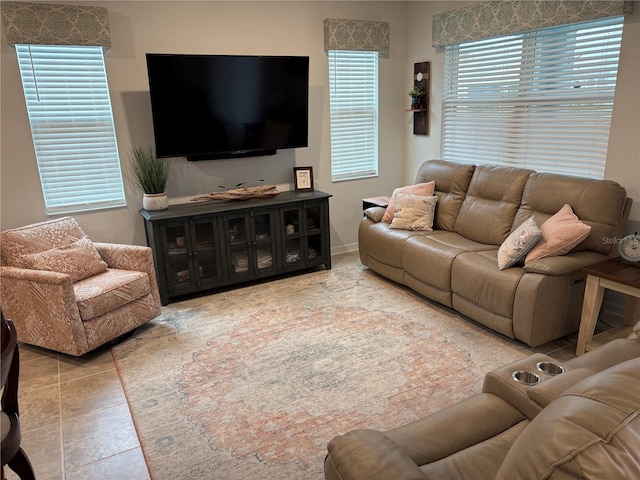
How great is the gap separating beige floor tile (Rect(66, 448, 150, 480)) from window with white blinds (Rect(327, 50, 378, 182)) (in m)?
3.41

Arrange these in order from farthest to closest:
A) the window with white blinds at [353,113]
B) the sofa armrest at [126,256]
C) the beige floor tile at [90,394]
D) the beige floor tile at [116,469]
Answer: the window with white blinds at [353,113]
the sofa armrest at [126,256]
the beige floor tile at [90,394]
the beige floor tile at [116,469]

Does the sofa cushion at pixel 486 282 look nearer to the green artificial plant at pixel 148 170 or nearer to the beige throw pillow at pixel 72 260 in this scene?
the green artificial plant at pixel 148 170

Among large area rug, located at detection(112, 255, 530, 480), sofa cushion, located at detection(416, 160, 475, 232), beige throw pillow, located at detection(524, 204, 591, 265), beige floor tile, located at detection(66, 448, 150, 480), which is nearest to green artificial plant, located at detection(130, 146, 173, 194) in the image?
large area rug, located at detection(112, 255, 530, 480)

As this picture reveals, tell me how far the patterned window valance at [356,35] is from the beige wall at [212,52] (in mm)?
87

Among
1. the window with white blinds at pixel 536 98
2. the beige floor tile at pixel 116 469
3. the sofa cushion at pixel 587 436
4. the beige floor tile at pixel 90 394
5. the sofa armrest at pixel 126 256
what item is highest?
the window with white blinds at pixel 536 98

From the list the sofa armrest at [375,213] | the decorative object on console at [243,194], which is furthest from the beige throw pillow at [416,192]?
the decorative object on console at [243,194]

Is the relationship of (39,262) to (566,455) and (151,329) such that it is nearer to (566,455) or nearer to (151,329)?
(151,329)

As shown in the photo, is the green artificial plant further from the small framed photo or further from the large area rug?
the small framed photo

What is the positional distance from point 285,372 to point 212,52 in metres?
2.86

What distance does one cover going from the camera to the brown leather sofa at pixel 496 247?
2914 millimetres

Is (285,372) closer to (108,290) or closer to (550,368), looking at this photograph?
(108,290)

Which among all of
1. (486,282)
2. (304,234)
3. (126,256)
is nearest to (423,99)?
(304,234)

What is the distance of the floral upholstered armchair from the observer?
2924 millimetres

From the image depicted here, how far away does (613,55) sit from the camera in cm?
324
